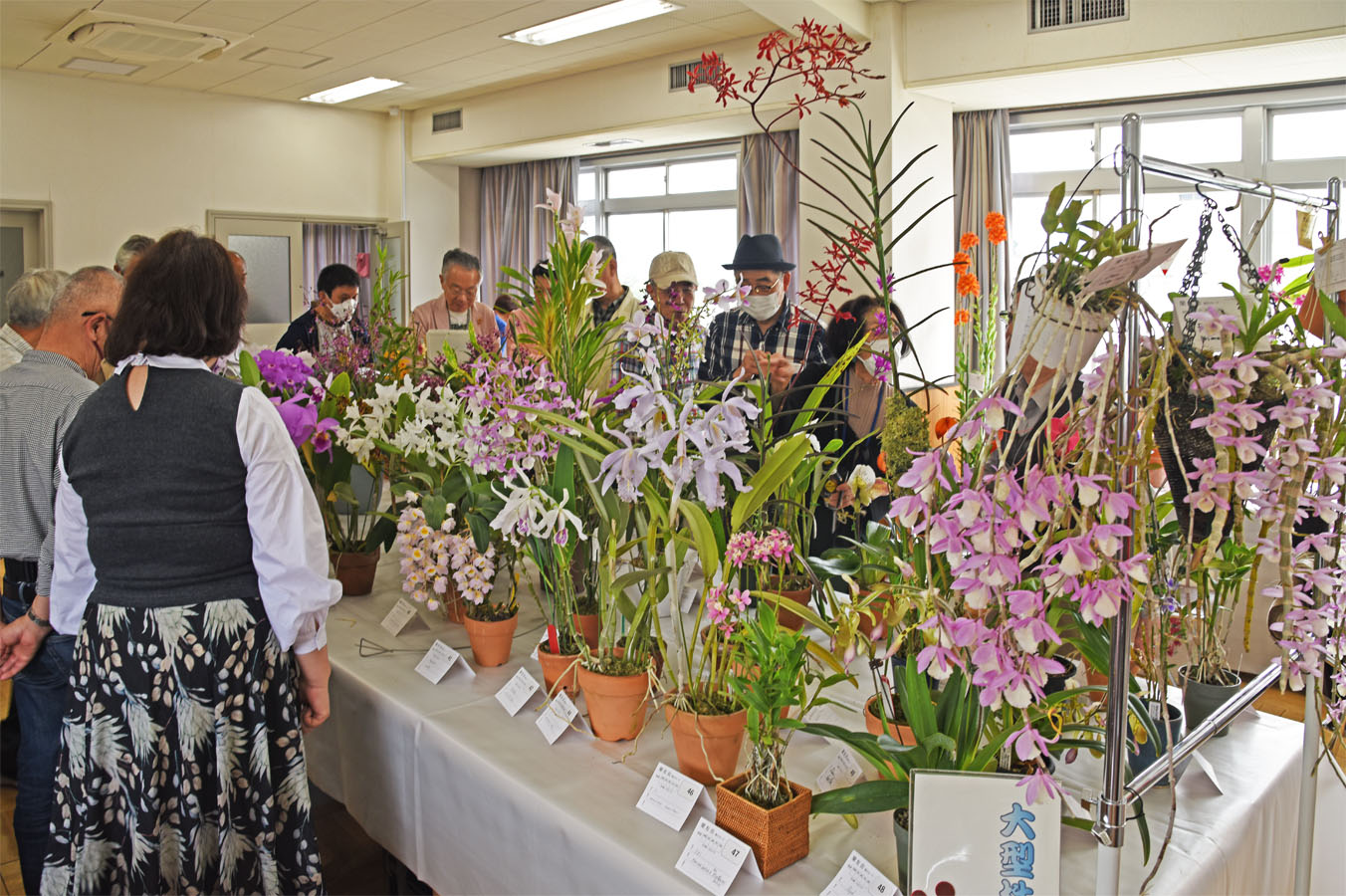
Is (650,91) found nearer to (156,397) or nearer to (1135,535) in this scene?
(156,397)

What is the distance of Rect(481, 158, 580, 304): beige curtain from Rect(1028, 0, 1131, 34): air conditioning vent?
14.6ft

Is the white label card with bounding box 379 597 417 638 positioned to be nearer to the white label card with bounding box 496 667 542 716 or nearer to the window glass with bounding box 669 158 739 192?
the white label card with bounding box 496 667 542 716

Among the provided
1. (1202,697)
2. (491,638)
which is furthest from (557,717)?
(1202,697)

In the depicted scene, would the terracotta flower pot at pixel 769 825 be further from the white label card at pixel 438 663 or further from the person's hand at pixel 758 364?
the white label card at pixel 438 663

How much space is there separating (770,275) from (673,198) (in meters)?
4.92

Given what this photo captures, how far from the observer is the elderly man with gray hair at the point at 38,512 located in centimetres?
213

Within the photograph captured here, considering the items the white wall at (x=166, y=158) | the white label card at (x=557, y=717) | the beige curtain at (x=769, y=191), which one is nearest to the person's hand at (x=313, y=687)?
the white label card at (x=557, y=717)

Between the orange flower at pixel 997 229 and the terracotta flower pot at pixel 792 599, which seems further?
the terracotta flower pot at pixel 792 599

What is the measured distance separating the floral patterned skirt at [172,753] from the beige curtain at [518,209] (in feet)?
23.6

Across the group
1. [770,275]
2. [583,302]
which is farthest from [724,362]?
[583,302]

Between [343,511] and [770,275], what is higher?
[770,275]

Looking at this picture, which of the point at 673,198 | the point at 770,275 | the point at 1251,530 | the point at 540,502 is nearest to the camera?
the point at 540,502

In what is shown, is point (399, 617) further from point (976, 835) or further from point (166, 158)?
point (166, 158)

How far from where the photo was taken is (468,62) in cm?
726
